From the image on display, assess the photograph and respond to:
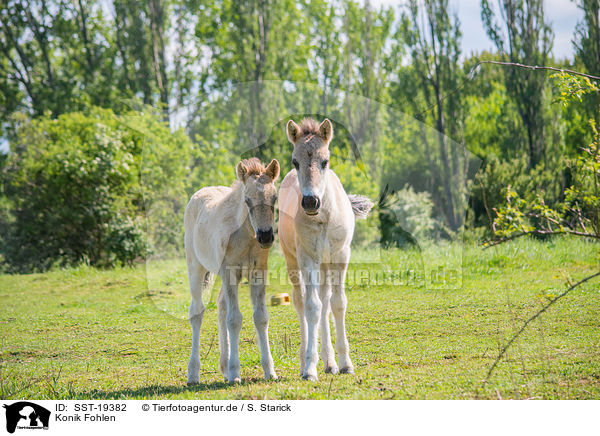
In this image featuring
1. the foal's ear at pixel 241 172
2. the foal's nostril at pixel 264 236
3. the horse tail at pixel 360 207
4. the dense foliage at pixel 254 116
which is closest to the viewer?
the foal's nostril at pixel 264 236

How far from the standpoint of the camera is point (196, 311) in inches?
250

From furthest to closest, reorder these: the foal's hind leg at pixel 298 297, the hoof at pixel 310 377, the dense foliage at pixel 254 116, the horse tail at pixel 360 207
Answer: the dense foliage at pixel 254 116, the horse tail at pixel 360 207, the foal's hind leg at pixel 298 297, the hoof at pixel 310 377

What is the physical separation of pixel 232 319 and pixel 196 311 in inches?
33.5

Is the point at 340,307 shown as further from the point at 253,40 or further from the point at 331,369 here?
the point at 253,40

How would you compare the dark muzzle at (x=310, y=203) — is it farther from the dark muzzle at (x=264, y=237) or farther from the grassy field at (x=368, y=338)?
the grassy field at (x=368, y=338)

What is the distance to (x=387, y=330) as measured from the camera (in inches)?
316

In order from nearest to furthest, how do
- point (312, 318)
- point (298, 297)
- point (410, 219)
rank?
point (312, 318), point (298, 297), point (410, 219)

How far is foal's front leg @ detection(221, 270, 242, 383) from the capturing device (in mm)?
5625

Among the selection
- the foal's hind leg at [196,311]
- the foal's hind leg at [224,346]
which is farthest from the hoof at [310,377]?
the foal's hind leg at [196,311]

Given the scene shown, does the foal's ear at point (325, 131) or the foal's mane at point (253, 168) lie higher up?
the foal's ear at point (325, 131)

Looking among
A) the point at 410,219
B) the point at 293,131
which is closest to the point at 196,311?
the point at 293,131

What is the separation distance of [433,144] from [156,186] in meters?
7.60
